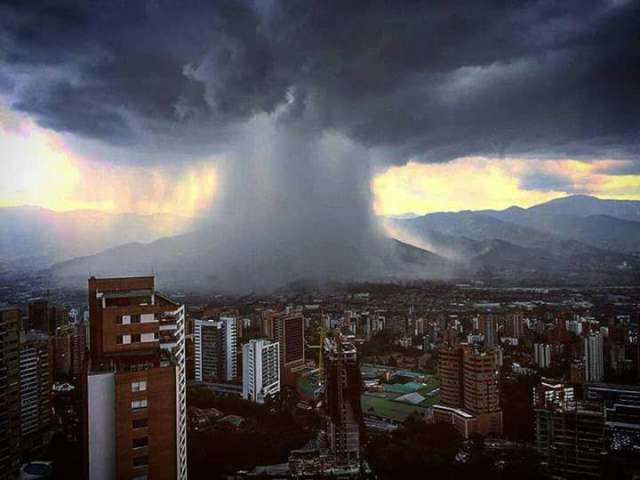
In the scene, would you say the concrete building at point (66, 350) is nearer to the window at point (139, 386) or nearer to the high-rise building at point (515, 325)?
the window at point (139, 386)

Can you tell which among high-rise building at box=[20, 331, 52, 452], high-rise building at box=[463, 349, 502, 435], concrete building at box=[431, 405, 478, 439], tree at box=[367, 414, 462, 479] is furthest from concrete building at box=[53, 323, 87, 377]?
high-rise building at box=[463, 349, 502, 435]

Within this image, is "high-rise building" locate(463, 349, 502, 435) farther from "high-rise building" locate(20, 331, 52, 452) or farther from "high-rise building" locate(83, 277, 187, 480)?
"high-rise building" locate(20, 331, 52, 452)

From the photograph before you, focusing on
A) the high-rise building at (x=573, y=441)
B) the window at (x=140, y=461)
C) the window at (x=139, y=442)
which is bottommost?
the high-rise building at (x=573, y=441)

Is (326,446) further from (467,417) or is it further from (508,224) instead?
(508,224)

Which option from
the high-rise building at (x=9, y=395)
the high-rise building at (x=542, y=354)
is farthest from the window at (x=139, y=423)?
the high-rise building at (x=542, y=354)

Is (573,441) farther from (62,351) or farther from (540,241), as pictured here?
(540,241)

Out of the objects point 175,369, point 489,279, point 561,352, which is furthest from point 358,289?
point 175,369

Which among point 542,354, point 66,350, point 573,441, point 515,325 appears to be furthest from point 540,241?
point 66,350
